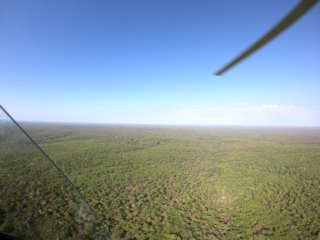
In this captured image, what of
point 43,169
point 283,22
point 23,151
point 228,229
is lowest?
point 228,229

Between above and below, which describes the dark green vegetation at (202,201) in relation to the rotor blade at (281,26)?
below

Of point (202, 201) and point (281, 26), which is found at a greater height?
point (281, 26)

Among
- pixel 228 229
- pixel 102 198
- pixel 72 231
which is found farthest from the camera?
pixel 102 198

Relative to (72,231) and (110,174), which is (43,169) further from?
(110,174)

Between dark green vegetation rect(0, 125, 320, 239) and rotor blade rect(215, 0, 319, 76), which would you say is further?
dark green vegetation rect(0, 125, 320, 239)

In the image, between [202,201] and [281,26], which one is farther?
[202,201]

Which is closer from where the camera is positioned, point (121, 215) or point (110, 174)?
point (121, 215)

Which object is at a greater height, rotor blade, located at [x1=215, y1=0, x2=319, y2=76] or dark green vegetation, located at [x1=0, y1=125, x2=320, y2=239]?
rotor blade, located at [x1=215, y1=0, x2=319, y2=76]

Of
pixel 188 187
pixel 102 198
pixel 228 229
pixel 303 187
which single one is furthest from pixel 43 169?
pixel 303 187
